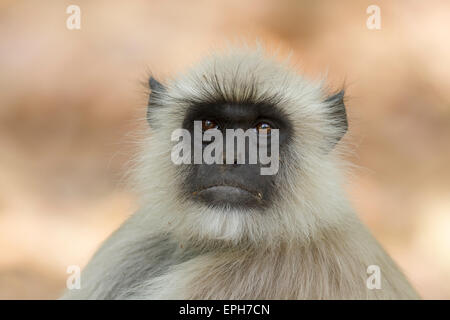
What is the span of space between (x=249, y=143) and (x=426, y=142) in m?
5.27

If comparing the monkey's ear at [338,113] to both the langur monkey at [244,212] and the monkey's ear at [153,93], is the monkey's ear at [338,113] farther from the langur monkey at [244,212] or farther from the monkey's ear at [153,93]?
the monkey's ear at [153,93]

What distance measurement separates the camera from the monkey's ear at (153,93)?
11.7ft

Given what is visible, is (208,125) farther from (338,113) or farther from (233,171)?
(338,113)

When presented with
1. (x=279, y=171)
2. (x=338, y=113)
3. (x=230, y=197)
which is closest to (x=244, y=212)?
(x=230, y=197)

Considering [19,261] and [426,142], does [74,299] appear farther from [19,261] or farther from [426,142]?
[426,142]

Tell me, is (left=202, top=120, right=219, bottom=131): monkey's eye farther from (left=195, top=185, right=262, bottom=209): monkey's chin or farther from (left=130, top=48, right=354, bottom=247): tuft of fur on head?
(left=195, top=185, right=262, bottom=209): monkey's chin

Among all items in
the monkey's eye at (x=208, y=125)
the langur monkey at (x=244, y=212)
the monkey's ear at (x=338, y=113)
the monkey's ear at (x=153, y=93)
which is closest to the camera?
the langur monkey at (x=244, y=212)

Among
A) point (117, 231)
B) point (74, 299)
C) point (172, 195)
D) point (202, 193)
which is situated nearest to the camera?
point (202, 193)

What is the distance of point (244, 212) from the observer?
9.34ft

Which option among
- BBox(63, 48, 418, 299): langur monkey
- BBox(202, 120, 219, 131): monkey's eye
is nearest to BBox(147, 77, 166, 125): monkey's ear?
BBox(63, 48, 418, 299): langur monkey

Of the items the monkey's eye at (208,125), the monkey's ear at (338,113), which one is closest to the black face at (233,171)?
the monkey's eye at (208,125)
